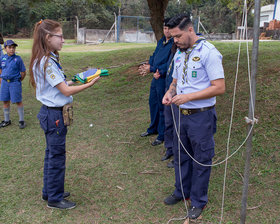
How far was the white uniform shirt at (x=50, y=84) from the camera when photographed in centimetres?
291

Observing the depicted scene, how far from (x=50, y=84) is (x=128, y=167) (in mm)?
1989

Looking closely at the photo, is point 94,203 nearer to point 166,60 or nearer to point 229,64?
point 166,60

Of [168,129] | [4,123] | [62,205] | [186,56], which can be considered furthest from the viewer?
[4,123]

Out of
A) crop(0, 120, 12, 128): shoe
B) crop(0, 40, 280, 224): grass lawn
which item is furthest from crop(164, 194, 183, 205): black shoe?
crop(0, 120, 12, 128): shoe

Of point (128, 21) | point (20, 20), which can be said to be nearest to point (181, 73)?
point (128, 21)

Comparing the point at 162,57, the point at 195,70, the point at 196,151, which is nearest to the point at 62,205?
the point at 196,151

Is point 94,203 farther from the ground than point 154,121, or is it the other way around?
point 154,121

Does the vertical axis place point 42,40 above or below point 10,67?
above

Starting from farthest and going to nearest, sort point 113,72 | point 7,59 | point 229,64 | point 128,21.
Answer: point 128,21 < point 113,72 < point 229,64 < point 7,59

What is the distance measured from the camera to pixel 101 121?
259 inches

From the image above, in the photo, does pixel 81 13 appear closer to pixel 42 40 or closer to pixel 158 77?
pixel 158 77

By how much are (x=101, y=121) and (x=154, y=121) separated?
163 centimetres

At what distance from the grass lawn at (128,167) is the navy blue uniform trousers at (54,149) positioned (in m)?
0.27

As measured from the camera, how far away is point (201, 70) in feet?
9.02
